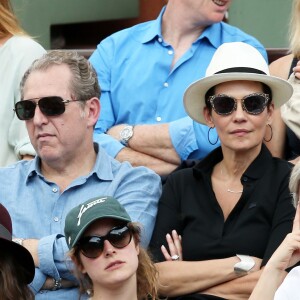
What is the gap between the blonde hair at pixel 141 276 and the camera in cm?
528

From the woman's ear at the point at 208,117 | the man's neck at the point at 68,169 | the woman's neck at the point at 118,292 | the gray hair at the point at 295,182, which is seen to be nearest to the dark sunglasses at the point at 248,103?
the woman's ear at the point at 208,117

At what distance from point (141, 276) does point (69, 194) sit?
84cm

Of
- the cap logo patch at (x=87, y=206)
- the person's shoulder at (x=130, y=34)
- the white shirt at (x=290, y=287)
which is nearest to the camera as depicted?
the white shirt at (x=290, y=287)

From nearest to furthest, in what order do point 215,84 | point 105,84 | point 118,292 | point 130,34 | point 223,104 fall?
1. point 118,292
2. point 223,104
3. point 215,84
4. point 105,84
5. point 130,34

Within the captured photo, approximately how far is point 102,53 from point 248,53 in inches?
43.8

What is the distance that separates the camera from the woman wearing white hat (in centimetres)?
562

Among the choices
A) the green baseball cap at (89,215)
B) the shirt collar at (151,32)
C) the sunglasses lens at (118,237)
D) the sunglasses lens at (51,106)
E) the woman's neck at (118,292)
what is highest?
the shirt collar at (151,32)

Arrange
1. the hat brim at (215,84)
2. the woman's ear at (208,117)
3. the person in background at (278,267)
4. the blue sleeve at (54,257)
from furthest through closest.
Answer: the woman's ear at (208,117) → the hat brim at (215,84) → the blue sleeve at (54,257) → the person in background at (278,267)

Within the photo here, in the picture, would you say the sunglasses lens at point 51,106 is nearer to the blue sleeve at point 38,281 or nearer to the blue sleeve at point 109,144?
the blue sleeve at point 109,144

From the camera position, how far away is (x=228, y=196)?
586cm

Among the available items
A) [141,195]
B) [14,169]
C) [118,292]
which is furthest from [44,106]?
[118,292]

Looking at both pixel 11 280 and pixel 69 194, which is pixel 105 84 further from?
pixel 11 280

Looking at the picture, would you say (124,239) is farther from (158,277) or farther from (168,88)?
(168,88)

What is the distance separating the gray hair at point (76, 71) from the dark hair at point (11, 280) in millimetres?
1091
